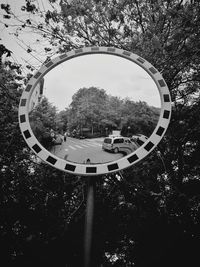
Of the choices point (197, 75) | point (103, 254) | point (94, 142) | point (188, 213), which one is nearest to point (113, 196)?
point (103, 254)

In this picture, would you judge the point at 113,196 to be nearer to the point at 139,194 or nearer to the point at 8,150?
the point at 139,194

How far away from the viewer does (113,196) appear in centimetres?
401

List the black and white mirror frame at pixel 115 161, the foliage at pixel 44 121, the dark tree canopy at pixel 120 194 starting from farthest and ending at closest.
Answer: the dark tree canopy at pixel 120 194 < the foliage at pixel 44 121 < the black and white mirror frame at pixel 115 161

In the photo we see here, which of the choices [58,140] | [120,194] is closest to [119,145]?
[58,140]

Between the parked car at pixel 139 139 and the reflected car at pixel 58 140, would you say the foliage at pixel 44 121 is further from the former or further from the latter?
the parked car at pixel 139 139

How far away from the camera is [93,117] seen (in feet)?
4.72

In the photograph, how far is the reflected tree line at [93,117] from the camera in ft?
4.25

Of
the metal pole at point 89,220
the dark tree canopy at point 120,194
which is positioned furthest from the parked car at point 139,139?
the dark tree canopy at point 120,194

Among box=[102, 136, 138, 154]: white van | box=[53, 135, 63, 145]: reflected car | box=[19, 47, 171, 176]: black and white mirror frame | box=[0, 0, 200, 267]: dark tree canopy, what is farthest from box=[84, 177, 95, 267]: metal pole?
box=[0, 0, 200, 267]: dark tree canopy

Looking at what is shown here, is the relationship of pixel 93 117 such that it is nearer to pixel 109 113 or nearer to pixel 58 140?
pixel 109 113

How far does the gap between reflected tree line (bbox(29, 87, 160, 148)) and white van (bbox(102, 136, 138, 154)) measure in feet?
0.22

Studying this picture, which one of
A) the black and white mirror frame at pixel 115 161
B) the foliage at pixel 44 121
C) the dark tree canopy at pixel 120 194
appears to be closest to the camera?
the black and white mirror frame at pixel 115 161

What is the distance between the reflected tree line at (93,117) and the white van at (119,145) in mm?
→ 66

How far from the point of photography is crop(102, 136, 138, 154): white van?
1.20 metres
